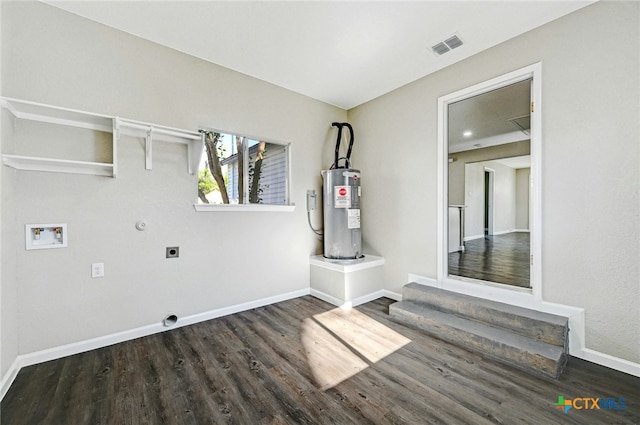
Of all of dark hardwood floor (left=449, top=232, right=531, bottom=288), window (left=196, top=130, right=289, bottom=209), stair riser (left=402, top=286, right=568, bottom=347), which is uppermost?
window (left=196, top=130, right=289, bottom=209)

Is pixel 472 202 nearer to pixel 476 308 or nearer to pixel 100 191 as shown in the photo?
pixel 476 308

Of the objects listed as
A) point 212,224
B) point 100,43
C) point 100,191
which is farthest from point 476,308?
point 100,43

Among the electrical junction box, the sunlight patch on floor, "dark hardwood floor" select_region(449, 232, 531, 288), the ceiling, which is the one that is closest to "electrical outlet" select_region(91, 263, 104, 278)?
the electrical junction box

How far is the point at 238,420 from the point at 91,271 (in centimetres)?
175

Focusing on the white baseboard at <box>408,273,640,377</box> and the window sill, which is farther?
the window sill

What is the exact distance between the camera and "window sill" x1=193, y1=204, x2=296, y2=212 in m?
2.73

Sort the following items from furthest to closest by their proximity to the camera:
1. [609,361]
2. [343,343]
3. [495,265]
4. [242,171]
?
[495,265], [242,171], [343,343], [609,361]

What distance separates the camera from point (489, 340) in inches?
82.4

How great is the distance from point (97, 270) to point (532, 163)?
387 centimetres

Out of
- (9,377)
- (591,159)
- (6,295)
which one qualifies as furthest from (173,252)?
(591,159)

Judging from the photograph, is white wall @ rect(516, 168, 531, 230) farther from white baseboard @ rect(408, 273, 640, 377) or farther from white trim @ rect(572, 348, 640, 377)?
white trim @ rect(572, 348, 640, 377)

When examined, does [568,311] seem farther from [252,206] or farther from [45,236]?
[45,236]

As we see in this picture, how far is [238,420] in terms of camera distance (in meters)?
1.45

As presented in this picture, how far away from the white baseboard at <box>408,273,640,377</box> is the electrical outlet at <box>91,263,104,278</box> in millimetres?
3374
